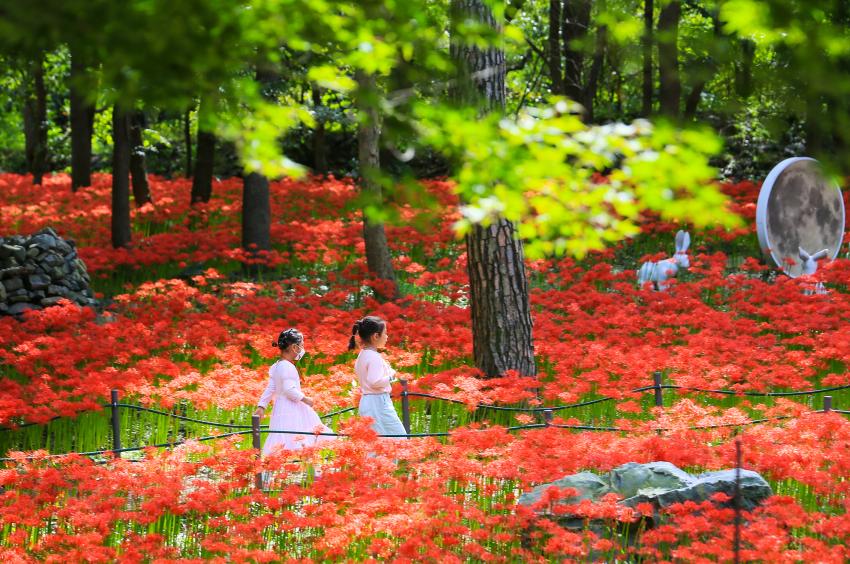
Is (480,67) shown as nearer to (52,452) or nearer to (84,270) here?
(52,452)

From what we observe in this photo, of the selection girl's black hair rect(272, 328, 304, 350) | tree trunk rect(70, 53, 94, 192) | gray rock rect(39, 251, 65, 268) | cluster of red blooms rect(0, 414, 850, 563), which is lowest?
cluster of red blooms rect(0, 414, 850, 563)

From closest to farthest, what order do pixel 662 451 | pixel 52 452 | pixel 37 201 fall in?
1. pixel 662 451
2. pixel 52 452
3. pixel 37 201

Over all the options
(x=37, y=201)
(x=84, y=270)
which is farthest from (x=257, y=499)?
(x=37, y=201)

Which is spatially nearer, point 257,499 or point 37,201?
point 257,499

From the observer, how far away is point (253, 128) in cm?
438

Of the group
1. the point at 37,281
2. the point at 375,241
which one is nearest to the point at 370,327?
the point at 375,241

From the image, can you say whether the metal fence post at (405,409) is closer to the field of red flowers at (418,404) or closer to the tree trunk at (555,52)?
the field of red flowers at (418,404)

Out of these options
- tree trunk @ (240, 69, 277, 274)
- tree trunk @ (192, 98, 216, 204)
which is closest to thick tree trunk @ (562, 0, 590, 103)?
tree trunk @ (240, 69, 277, 274)

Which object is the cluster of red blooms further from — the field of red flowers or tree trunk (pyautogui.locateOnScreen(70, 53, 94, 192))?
tree trunk (pyautogui.locateOnScreen(70, 53, 94, 192))

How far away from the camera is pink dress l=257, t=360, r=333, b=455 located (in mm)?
8008

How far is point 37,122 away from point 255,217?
10.0m

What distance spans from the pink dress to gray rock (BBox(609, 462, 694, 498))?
2.55 meters

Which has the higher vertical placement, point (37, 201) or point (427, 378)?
point (37, 201)

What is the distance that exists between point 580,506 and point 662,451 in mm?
1417
